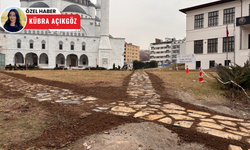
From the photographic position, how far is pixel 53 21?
42.9 m

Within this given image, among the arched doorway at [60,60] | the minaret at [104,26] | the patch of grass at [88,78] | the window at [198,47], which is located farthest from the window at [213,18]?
the arched doorway at [60,60]

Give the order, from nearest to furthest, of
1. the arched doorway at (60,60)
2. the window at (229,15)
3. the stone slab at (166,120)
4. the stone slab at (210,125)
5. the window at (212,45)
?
the stone slab at (210,125), the stone slab at (166,120), the window at (229,15), the window at (212,45), the arched doorway at (60,60)

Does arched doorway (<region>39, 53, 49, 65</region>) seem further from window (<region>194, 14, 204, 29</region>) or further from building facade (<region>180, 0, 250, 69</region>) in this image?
window (<region>194, 14, 204, 29</region>)

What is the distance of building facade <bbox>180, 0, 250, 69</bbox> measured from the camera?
79.5ft

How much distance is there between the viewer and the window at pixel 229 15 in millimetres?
25211

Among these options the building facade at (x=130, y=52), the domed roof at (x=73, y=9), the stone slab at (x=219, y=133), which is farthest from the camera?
the building facade at (x=130, y=52)

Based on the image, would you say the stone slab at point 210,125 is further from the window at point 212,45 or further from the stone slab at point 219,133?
the window at point 212,45

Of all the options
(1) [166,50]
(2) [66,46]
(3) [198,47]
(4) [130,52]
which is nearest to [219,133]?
(3) [198,47]

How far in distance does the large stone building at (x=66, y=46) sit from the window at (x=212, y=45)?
23748 mm

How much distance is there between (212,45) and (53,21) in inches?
1458

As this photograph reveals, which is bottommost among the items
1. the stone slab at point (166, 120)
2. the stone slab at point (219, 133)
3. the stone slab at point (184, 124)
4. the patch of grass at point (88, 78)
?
the stone slab at point (219, 133)

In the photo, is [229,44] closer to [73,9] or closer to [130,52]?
[73,9]

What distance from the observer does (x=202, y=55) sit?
27.6m

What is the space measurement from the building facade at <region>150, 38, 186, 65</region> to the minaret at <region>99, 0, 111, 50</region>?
37498 millimetres
